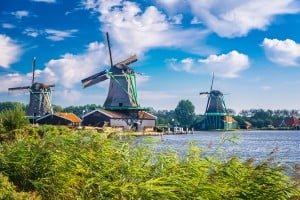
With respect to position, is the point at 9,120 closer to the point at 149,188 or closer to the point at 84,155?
the point at 84,155

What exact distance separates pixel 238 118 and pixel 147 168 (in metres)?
104

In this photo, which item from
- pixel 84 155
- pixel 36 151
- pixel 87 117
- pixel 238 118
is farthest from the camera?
pixel 238 118

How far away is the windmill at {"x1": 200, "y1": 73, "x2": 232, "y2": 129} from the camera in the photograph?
309ft

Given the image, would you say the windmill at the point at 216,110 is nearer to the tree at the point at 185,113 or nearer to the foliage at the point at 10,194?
the tree at the point at 185,113

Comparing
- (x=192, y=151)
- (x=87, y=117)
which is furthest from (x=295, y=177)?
(x=87, y=117)

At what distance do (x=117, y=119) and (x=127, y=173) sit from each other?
55023 millimetres

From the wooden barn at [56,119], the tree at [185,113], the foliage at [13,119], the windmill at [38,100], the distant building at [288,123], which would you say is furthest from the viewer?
the tree at [185,113]

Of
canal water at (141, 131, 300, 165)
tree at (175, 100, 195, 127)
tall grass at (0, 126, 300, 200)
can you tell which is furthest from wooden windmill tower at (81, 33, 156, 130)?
tree at (175, 100, 195, 127)

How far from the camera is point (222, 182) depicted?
6270 millimetres

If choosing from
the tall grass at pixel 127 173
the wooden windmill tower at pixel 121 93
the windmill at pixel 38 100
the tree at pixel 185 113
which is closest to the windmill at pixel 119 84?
the wooden windmill tower at pixel 121 93

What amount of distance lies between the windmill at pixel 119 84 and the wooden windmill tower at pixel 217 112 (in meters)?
33.9

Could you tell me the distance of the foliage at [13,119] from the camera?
21953mm

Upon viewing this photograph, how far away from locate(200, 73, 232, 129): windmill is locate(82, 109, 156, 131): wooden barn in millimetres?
30218

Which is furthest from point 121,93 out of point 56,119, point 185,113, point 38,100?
point 185,113
